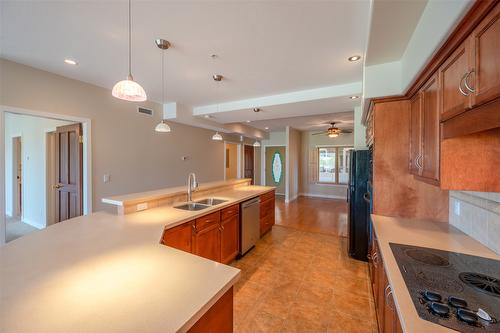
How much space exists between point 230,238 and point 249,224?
1.60 ft

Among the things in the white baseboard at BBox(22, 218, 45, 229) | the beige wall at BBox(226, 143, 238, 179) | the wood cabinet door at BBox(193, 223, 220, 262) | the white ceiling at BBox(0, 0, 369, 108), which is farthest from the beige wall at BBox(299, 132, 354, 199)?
the white baseboard at BBox(22, 218, 45, 229)

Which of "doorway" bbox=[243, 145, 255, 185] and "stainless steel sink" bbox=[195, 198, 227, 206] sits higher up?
"doorway" bbox=[243, 145, 255, 185]

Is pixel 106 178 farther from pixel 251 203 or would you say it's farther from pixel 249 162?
pixel 249 162

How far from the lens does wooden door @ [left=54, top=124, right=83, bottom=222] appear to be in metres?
3.45

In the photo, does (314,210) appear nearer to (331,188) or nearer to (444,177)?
(331,188)

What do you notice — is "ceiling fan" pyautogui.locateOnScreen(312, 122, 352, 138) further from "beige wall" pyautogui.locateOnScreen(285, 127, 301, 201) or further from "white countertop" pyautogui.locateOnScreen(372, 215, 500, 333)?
"white countertop" pyautogui.locateOnScreen(372, 215, 500, 333)

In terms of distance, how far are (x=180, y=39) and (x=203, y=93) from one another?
1.72 metres

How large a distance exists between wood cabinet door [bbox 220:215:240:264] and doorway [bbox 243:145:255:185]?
526 centimetres

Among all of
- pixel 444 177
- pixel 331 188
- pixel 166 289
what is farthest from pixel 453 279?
pixel 331 188

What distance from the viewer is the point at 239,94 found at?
3924mm

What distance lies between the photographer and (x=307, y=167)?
8711mm

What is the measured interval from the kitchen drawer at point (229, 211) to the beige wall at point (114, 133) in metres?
2.38

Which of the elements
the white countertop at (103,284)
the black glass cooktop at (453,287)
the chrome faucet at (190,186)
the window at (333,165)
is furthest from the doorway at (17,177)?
the window at (333,165)

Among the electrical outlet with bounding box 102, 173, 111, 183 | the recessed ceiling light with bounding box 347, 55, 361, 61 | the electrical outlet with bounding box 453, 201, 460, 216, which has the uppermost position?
the recessed ceiling light with bounding box 347, 55, 361, 61
